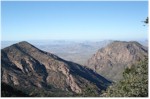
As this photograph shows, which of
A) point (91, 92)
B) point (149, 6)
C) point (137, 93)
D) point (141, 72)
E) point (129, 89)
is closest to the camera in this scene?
point (149, 6)

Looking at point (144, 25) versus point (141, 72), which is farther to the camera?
point (141, 72)

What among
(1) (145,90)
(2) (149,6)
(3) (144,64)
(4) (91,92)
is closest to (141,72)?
(3) (144,64)

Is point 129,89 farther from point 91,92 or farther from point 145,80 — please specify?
point 91,92

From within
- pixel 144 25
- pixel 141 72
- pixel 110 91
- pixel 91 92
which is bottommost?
pixel 91 92

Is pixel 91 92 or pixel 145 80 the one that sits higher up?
pixel 145 80

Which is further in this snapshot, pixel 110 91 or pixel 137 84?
pixel 110 91

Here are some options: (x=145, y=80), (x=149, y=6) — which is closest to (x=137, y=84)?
(x=145, y=80)

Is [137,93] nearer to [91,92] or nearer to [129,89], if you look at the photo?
[129,89]

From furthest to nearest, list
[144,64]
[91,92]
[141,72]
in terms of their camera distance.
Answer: [91,92] → [144,64] → [141,72]

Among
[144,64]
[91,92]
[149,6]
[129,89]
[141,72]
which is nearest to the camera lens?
[149,6]
